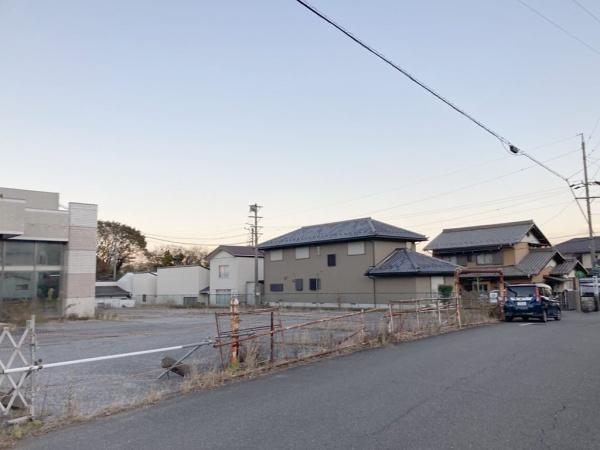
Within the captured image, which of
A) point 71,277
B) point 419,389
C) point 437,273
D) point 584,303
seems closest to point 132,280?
point 71,277

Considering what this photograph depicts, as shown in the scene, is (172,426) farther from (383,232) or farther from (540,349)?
(383,232)

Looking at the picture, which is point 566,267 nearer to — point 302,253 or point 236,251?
point 302,253

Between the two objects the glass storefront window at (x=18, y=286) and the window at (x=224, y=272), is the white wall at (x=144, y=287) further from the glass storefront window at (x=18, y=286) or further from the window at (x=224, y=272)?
the glass storefront window at (x=18, y=286)

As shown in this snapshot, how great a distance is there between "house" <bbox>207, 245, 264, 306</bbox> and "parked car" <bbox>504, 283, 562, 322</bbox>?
98.2ft

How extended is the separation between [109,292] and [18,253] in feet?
120

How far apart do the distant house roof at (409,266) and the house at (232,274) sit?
1635 centimetres

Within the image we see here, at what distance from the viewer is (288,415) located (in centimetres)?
667

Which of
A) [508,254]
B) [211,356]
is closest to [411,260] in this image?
[508,254]

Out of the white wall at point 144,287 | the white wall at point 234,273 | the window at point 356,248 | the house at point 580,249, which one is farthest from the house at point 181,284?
the house at point 580,249

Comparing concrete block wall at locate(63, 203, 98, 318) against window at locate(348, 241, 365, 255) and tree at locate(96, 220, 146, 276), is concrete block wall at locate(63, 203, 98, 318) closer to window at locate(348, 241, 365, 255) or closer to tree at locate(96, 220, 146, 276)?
window at locate(348, 241, 365, 255)

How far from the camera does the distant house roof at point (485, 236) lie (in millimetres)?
44094

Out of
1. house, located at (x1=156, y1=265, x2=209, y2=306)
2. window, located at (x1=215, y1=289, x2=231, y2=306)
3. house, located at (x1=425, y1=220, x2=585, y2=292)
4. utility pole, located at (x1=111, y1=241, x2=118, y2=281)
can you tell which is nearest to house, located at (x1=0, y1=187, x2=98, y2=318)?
window, located at (x1=215, y1=289, x2=231, y2=306)

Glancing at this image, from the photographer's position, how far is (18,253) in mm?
26828

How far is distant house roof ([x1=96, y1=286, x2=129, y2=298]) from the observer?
199ft
